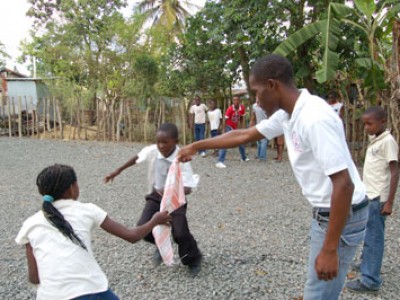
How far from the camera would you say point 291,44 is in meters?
7.94

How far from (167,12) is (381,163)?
1935 centimetres

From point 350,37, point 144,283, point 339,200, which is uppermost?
point 350,37

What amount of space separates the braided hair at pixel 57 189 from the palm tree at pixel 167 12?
62.2 feet

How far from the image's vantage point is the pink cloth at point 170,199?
129 inches

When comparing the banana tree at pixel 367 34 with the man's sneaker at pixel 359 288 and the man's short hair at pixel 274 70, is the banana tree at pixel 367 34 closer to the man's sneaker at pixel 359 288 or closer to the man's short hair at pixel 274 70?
the man's sneaker at pixel 359 288

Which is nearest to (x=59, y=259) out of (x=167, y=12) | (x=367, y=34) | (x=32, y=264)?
(x=32, y=264)

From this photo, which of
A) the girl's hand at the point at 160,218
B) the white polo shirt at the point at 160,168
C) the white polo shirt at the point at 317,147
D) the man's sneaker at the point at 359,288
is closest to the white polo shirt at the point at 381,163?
the man's sneaker at the point at 359,288

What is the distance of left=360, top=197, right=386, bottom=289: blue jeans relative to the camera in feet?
10.8

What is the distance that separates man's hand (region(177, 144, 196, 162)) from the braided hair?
981mm

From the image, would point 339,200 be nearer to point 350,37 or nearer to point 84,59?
point 350,37

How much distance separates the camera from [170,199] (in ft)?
10.8

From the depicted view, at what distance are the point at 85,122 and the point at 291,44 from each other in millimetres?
10168

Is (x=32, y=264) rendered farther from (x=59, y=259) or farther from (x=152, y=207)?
(x=152, y=207)

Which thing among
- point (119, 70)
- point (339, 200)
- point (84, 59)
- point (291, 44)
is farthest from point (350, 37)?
point (84, 59)
